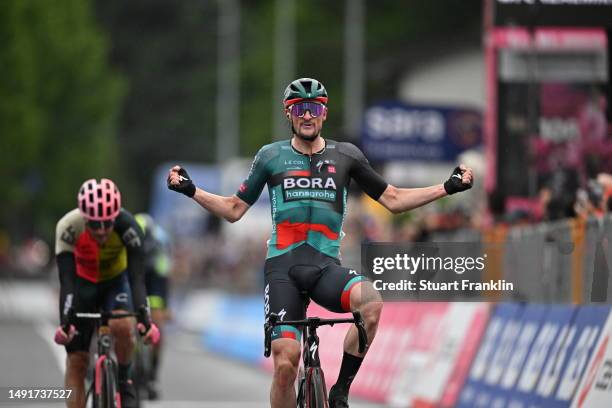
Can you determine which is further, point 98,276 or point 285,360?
point 98,276

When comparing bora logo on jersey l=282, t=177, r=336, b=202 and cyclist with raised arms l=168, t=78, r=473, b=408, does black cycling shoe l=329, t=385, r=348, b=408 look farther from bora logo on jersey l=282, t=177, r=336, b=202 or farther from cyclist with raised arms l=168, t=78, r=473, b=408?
bora logo on jersey l=282, t=177, r=336, b=202

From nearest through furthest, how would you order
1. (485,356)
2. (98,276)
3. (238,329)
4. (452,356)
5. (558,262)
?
(98,276) → (558,262) → (485,356) → (452,356) → (238,329)

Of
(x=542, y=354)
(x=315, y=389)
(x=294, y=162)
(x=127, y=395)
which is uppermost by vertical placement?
(x=294, y=162)

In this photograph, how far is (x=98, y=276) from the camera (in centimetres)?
1230

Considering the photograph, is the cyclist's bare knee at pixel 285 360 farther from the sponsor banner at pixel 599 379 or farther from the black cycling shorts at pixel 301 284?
the sponsor banner at pixel 599 379

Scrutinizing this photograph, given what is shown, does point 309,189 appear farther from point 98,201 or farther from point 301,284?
point 98,201

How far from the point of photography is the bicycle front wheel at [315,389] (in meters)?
9.70

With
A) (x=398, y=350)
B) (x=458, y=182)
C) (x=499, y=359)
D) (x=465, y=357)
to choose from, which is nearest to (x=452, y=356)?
(x=465, y=357)

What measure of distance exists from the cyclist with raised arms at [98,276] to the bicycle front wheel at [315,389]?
191 centimetres

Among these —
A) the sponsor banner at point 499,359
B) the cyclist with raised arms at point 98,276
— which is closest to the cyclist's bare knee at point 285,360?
the cyclist with raised arms at point 98,276

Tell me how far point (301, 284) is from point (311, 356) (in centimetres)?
42

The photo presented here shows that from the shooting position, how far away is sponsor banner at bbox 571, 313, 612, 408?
10.8 metres

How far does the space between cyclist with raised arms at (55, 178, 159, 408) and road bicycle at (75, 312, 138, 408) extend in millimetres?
170

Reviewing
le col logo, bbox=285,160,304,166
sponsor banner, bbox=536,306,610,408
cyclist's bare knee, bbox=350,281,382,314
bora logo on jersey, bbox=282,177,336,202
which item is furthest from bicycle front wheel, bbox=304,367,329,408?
sponsor banner, bbox=536,306,610,408
